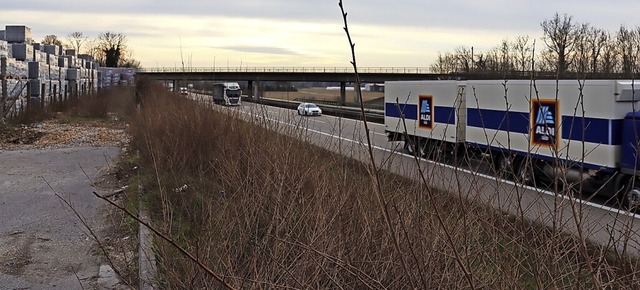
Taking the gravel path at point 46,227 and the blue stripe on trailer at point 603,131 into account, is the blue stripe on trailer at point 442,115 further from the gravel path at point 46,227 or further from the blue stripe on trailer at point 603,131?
the gravel path at point 46,227

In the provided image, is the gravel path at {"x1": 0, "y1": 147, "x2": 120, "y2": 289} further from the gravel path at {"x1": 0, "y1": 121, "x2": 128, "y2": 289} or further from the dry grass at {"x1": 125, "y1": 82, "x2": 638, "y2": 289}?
the dry grass at {"x1": 125, "y1": 82, "x2": 638, "y2": 289}

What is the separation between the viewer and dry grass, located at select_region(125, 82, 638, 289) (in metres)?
3.27

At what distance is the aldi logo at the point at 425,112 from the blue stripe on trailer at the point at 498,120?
200 cm

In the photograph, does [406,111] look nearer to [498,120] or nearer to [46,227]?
[498,120]

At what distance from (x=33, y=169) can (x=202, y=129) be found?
22.6 ft

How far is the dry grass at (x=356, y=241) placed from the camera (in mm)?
3268

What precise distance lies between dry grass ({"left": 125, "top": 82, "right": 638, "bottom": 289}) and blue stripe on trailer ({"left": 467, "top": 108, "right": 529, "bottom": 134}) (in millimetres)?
10169

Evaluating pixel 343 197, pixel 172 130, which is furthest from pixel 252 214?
pixel 172 130

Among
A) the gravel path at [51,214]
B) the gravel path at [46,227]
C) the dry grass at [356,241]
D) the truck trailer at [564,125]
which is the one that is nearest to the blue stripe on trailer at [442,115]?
the truck trailer at [564,125]

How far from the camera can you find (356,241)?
428 centimetres

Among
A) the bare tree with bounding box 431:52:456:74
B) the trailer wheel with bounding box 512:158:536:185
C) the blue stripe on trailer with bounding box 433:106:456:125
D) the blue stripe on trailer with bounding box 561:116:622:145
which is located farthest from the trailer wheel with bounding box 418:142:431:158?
the bare tree with bounding box 431:52:456:74

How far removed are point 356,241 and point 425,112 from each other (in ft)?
58.9

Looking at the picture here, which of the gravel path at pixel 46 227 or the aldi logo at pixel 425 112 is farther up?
the aldi logo at pixel 425 112

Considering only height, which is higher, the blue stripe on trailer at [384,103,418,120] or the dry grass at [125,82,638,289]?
the blue stripe on trailer at [384,103,418,120]
